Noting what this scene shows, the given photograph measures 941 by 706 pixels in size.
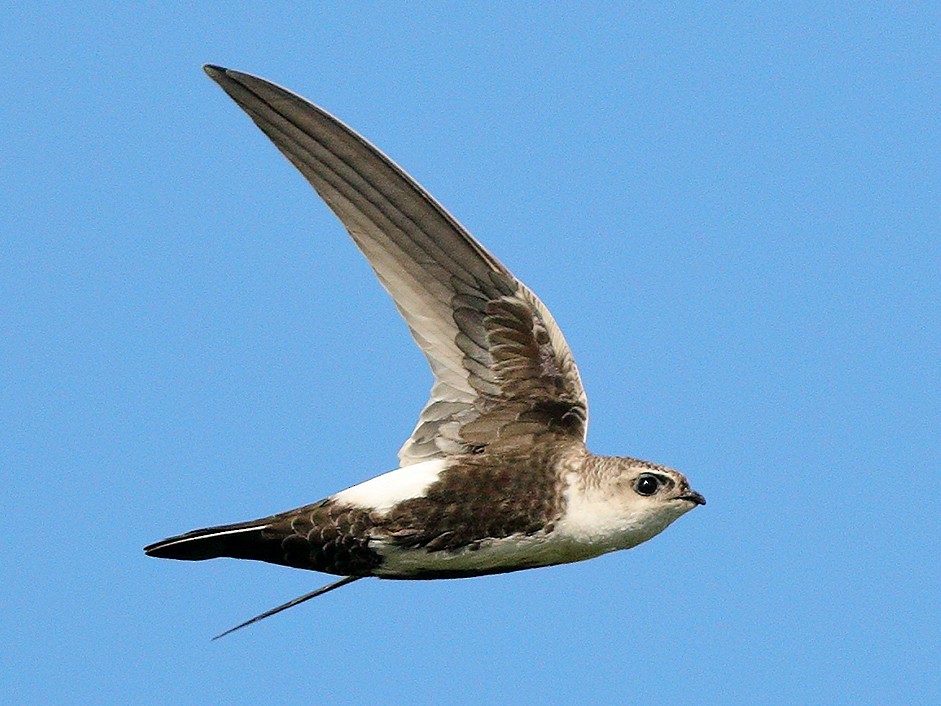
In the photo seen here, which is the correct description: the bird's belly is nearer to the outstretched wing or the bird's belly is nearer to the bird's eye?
the bird's eye

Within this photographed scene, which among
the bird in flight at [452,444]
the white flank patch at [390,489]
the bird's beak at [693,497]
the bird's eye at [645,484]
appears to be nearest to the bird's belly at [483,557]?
the bird in flight at [452,444]

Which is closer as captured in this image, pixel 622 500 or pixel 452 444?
pixel 622 500

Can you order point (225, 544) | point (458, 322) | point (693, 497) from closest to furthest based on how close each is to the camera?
point (225, 544) → point (693, 497) → point (458, 322)

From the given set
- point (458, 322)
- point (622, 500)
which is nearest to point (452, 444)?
point (458, 322)

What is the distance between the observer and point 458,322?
9367 millimetres

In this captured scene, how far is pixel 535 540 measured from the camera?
358 inches

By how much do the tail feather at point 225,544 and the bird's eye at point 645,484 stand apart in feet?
5.47

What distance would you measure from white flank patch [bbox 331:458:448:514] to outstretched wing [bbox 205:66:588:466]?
0.15 m

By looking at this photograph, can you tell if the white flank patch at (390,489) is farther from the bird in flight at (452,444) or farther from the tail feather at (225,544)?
the tail feather at (225,544)

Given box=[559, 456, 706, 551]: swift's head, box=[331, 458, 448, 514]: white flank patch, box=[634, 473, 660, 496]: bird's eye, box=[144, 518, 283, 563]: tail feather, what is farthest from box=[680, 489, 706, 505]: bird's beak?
box=[144, 518, 283, 563]: tail feather

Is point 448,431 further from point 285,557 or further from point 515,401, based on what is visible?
point 285,557

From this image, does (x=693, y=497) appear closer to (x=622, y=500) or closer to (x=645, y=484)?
(x=645, y=484)

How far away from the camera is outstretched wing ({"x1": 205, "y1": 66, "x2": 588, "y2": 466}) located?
922 cm

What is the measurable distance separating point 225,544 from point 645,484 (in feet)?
6.38
